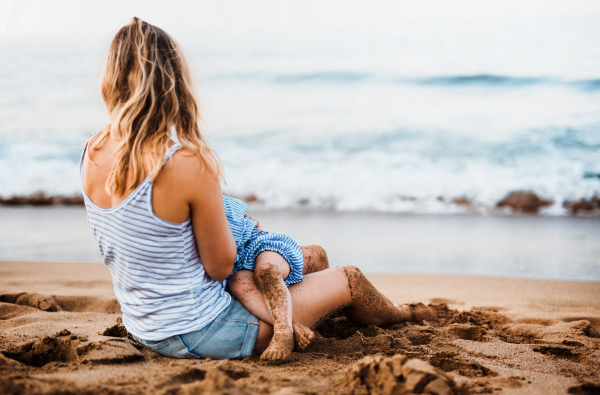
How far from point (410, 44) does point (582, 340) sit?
46.9 feet

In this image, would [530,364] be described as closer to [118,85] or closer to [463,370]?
[463,370]

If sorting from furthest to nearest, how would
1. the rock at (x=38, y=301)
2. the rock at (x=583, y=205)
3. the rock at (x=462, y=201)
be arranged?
the rock at (x=462, y=201) → the rock at (x=583, y=205) → the rock at (x=38, y=301)

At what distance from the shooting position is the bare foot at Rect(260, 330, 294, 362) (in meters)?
1.83

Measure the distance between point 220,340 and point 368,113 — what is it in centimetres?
952

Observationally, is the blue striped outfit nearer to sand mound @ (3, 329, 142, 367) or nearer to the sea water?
sand mound @ (3, 329, 142, 367)

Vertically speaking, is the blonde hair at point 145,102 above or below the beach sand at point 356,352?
above

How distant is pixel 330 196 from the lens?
6930 mm

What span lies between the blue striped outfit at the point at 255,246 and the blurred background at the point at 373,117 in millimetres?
639

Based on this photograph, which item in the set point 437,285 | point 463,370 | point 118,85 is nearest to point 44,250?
point 118,85

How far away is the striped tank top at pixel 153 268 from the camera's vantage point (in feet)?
5.49

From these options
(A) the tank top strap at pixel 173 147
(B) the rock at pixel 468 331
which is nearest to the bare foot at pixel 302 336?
(A) the tank top strap at pixel 173 147

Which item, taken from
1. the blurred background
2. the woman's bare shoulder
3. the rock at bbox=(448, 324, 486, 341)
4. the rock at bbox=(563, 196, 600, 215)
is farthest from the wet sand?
the woman's bare shoulder

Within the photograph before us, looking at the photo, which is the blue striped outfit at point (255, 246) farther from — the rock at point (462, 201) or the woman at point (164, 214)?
the rock at point (462, 201)

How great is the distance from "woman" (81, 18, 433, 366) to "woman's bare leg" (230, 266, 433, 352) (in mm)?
30
